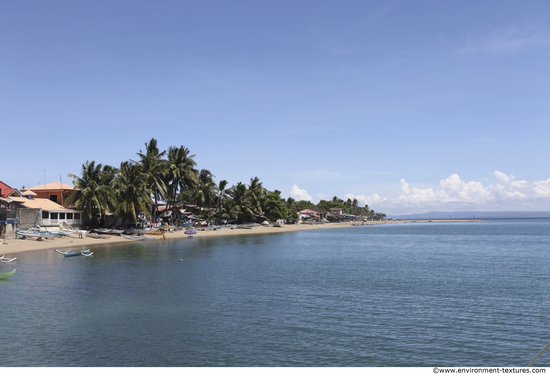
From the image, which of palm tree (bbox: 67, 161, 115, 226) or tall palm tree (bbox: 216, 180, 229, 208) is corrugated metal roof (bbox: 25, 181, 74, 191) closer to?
palm tree (bbox: 67, 161, 115, 226)

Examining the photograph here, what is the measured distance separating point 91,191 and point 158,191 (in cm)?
2074

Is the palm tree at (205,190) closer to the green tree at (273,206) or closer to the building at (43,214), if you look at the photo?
the green tree at (273,206)

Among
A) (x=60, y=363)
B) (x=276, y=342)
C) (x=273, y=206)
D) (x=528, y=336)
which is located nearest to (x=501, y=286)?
(x=528, y=336)

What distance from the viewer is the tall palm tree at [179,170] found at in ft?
284

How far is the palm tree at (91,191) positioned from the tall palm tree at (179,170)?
17981 mm

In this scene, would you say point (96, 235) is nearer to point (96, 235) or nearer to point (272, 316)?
point (96, 235)

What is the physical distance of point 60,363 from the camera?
44.8 ft

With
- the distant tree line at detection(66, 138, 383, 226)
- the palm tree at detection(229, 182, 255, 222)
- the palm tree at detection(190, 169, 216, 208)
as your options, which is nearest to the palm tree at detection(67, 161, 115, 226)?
the distant tree line at detection(66, 138, 383, 226)

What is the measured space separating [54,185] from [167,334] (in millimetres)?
70196

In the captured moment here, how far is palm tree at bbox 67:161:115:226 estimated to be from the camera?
6644 cm

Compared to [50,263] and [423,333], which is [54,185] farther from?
[423,333]

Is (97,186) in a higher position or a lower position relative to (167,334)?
higher

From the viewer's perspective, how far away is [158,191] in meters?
86.4

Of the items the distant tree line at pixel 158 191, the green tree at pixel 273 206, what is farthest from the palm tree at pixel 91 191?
the green tree at pixel 273 206
